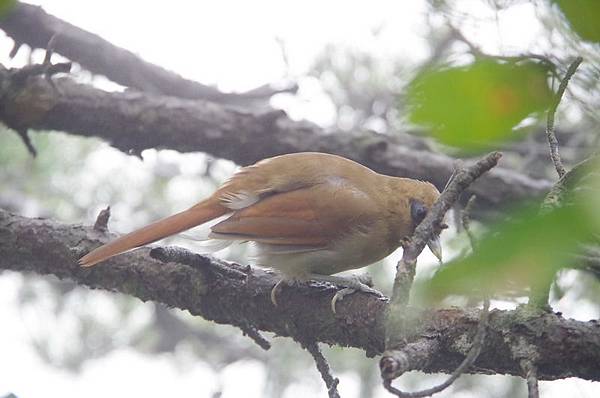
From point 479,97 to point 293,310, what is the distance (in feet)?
6.78

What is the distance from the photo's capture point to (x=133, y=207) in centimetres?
584

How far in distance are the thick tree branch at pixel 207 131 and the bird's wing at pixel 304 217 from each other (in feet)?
2.36

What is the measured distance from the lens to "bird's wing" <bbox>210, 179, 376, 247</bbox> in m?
2.97

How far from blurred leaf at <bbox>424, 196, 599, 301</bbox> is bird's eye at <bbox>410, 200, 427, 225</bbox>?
2667 millimetres

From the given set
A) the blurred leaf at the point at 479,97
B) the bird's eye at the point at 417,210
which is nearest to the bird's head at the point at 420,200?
the bird's eye at the point at 417,210

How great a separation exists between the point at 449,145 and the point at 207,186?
5070mm

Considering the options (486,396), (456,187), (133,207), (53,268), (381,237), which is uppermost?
(456,187)

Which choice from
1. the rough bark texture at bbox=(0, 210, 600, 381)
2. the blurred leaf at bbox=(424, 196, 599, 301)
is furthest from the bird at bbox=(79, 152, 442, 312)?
the blurred leaf at bbox=(424, 196, 599, 301)

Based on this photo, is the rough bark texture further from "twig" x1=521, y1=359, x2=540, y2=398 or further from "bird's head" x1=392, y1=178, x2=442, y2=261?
"bird's head" x1=392, y1=178, x2=442, y2=261

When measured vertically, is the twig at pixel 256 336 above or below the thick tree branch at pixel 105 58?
below

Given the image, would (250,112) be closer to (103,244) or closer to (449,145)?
(103,244)

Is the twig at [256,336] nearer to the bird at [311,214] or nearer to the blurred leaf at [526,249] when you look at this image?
the bird at [311,214]

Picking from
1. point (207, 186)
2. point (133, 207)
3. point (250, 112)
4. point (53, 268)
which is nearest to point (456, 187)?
point (53, 268)

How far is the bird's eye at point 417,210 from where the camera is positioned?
315 cm
